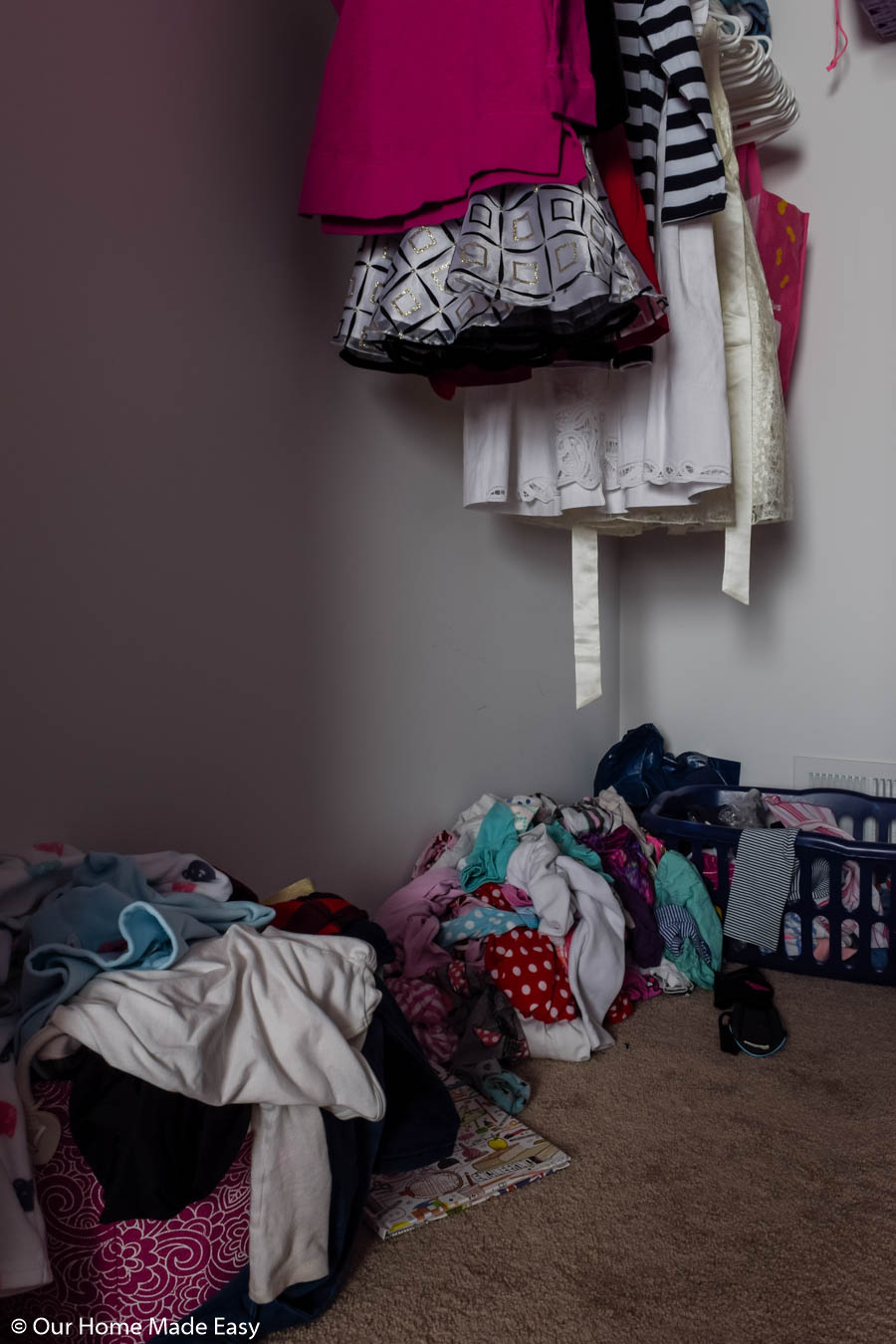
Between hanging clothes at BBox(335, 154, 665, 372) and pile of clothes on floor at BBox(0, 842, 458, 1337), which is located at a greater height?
hanging clothes at BBox(335, 154, 665, 372)

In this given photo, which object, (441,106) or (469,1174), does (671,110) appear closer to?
(441,106)

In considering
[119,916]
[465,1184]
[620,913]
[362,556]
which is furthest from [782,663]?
[119,916]

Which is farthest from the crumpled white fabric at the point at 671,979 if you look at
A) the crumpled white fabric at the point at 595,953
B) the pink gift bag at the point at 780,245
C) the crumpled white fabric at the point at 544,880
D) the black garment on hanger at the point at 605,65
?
the black garment on hanger at the point at 605,65

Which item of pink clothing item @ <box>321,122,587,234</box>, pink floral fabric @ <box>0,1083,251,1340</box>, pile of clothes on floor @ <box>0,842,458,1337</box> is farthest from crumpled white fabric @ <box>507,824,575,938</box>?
pink clothing item @ <box>321,122,587,234</box>

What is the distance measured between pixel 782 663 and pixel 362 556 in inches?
49.4

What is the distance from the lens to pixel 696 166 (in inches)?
58.6

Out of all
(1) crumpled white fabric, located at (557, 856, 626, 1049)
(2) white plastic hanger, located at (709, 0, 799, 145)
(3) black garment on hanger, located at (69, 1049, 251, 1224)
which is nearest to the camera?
(3) black garment on hanger, located at (69, 1049, 251, 1224)

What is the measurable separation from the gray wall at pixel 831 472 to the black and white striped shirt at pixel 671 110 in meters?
0.94

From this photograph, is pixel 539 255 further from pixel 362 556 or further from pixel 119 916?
pixel 119 916

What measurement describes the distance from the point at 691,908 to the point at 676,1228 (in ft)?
2.60

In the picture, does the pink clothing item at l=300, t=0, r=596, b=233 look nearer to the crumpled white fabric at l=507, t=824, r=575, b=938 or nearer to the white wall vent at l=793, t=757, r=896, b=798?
the crumpled white fabric at l=507, t=824, r=575, b=938

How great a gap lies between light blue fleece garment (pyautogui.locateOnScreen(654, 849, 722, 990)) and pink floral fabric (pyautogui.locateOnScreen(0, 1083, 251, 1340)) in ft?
3.72

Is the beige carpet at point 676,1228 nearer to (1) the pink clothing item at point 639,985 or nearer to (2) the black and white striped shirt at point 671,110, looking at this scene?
(1) the pink clothing item at point 639,985

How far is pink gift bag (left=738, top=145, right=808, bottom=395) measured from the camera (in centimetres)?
202
